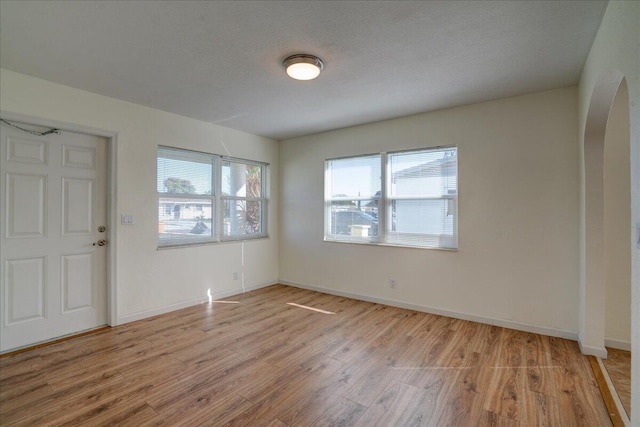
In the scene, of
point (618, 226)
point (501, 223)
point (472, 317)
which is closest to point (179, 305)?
point (472, 317)

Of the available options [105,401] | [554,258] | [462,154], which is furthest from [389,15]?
[105,401]

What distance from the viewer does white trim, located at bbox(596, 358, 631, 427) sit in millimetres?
1879

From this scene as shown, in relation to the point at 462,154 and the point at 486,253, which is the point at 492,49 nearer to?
the point at 462,154

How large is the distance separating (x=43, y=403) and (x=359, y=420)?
221cm

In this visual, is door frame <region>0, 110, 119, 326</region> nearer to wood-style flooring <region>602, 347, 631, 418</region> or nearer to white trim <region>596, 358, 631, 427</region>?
white trim <region>596, 358, 631, 427</region>

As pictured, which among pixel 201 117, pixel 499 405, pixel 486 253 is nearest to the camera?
pixel 499 405

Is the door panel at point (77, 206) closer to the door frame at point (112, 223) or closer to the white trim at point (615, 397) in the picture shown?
the door frame at point (112, 223)

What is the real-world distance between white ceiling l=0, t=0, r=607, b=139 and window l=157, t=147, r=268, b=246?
94cm

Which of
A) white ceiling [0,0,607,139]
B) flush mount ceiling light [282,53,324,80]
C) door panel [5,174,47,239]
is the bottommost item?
door panel [5,174,47,239]

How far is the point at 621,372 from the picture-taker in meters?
2.46

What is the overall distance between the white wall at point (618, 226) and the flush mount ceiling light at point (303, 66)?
289 centimetres

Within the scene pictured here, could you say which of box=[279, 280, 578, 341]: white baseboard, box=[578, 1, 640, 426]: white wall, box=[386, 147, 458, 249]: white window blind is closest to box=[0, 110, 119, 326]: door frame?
box=[279, 280, 578, 341]: white baseboard

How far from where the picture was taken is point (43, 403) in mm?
2102

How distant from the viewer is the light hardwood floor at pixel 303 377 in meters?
1.98
